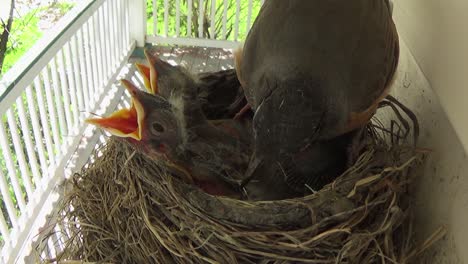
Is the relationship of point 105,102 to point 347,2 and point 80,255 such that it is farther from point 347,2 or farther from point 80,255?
point 347,2

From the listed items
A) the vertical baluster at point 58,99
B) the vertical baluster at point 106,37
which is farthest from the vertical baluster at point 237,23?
the vertical baluster at point 58,99

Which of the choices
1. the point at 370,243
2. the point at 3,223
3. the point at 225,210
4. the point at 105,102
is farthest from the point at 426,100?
the point at 105,102

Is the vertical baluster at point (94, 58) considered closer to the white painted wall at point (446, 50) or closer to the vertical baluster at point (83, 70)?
the vertical baluster at point (83, 70)

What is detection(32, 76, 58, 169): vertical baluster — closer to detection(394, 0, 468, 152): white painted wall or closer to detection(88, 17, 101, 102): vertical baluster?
detection(88, 17, 101, 102): vertical baluster

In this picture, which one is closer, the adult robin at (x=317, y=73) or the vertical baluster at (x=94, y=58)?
the adult robin at (x=317, y=73)

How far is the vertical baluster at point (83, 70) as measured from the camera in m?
1.58

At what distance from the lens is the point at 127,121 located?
0.82 meters

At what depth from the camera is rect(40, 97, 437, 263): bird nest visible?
70cm

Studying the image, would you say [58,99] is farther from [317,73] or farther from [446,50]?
[446,50]

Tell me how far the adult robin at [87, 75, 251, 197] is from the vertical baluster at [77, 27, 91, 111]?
812 millimetres

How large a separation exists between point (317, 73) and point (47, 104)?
0.86 meters

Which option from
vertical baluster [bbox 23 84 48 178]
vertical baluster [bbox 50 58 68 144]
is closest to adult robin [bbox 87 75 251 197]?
vertical baluster [bbox 23 84 48 178]

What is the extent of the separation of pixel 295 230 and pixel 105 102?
1.22 meters

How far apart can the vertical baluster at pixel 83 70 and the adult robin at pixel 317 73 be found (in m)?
0.83
